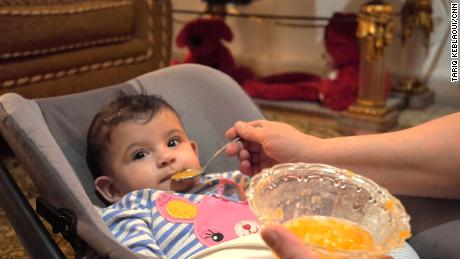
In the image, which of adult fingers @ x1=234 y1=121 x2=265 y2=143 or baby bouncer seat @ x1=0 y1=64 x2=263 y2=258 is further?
adult fingers @ x1=234 y1=121 x2=265 y2=143

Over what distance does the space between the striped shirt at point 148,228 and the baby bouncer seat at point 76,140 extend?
0.08m

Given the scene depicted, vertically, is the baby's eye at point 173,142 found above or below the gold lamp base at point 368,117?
above

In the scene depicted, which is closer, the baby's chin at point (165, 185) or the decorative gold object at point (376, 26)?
the baby's chin at point (165, 185)

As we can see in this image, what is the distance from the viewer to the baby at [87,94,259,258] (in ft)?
2.62

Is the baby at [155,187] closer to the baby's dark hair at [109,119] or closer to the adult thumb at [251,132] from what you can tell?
the baby's dark hair at [109,119]

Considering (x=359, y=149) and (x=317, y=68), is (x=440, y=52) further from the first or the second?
(x=359, y=149)

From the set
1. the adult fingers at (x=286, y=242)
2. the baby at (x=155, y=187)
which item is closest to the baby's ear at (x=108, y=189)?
the baby at (x=155, y=187)

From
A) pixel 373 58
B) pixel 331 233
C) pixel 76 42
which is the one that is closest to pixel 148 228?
pixel 331 233

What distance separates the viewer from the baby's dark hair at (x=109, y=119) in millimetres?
924

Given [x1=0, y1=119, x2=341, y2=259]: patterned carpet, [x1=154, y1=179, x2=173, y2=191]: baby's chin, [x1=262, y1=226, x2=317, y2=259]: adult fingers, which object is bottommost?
[x1=0, y1=119, x2=341, y2=259]: patterned carpet

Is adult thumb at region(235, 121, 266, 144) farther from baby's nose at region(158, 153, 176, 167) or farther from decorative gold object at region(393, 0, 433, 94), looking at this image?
decorative gold object at region(393, 0, 433, 94)

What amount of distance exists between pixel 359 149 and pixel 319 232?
235 millimetres

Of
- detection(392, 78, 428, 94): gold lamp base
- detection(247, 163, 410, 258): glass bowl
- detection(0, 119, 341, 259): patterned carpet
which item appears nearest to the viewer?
detection(247, 163, 410, 258): glass bowl
